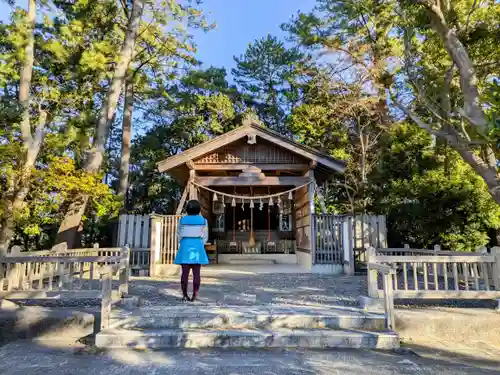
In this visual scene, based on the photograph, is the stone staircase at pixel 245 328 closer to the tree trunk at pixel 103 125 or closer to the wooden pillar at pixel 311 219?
the wooden pillar at pixel 311 219

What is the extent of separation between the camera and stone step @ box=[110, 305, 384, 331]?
4840 millimetres

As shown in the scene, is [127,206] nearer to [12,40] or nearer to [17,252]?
[12,40]

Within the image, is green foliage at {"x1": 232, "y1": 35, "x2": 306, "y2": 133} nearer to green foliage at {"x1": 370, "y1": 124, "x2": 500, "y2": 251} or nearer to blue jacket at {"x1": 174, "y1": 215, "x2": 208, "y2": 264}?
green foliage at {"x1": 370, "y1": 124, "x2": 500, "y2": 251}

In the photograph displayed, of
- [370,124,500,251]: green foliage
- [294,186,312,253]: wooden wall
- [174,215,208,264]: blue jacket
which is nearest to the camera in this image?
[174,215,208,264]: blue jacket

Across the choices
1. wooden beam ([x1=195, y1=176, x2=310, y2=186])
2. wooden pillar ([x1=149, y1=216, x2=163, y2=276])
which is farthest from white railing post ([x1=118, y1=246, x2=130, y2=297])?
wooden beam ([x1=195, y1=176, x2=310, y2=186])

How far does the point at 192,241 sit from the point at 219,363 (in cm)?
228

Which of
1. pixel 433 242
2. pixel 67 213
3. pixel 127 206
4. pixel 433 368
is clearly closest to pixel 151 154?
pixel 127 206

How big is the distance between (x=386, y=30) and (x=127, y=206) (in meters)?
17.7

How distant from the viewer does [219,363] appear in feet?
12.8

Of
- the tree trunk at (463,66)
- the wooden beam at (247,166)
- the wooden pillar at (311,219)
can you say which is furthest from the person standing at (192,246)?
the tree trunk at (463,66)

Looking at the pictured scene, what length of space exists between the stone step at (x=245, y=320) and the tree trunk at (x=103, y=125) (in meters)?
8.01

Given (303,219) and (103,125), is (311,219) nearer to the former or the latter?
(303,219)

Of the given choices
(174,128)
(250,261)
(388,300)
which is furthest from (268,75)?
(388,300)

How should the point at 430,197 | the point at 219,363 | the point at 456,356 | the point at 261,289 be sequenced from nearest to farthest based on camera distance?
the point at 219,363 < the point at 456,356 < the point at 261,289 < the point at 430,197
